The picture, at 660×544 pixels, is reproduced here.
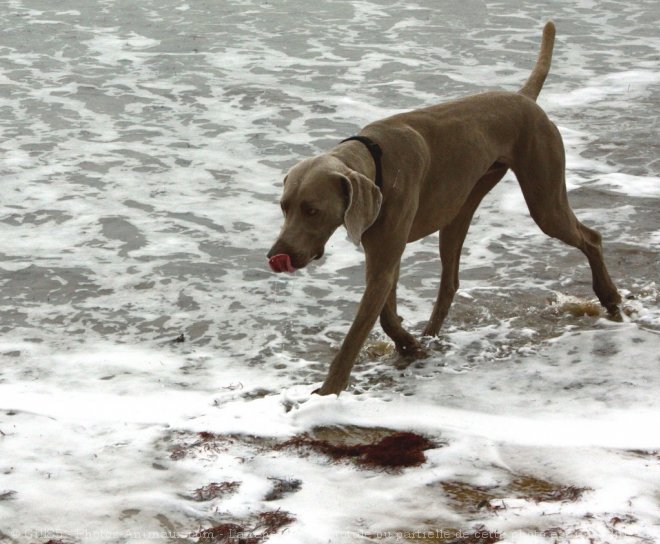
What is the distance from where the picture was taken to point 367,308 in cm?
459

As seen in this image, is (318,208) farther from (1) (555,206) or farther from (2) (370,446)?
(1) (555,206)

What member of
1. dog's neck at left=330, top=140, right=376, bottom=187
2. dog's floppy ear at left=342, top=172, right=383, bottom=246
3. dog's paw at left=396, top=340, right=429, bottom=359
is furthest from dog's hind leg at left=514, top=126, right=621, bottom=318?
dog's floppy ear at left=342, top=172, right=383, bottom=246

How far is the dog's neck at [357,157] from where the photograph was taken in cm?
437

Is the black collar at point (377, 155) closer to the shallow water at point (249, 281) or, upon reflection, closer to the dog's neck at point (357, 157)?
the dog's neck at point (357, 157)

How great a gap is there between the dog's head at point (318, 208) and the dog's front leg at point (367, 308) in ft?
1.04

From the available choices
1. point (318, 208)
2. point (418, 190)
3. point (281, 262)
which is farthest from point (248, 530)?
point (418, 190)

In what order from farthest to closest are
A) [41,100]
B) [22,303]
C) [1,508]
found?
[41,100] → [22,303] → [1,508]

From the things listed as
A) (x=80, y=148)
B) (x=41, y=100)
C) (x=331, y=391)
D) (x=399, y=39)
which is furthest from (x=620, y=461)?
(x=399, y=39)

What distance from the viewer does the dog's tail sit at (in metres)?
5.52

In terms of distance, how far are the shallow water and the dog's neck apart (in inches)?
40.2

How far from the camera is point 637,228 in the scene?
682cm

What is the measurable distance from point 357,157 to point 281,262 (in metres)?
0.60

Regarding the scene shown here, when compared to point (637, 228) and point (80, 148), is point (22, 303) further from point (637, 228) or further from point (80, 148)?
point (637, 228)

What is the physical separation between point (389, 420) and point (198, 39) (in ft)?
29.7
